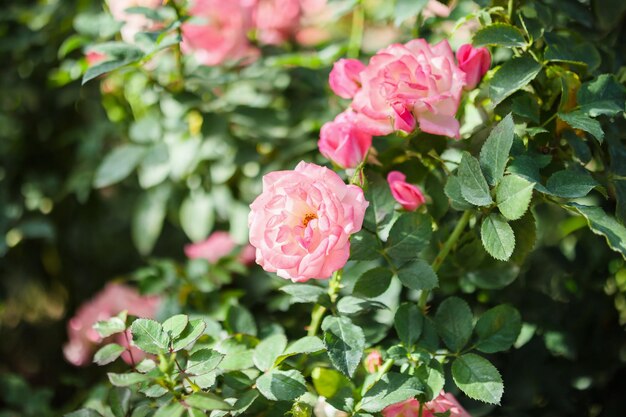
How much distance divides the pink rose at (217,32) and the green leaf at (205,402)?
0.80 meters

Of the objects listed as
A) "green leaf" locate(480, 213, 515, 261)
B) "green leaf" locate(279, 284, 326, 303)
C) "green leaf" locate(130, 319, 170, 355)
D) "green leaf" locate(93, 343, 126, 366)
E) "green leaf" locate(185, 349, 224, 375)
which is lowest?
"green leaf" locate(279, 284, 326, 303)

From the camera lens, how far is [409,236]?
0.76m

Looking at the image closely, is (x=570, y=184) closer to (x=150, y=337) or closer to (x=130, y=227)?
(x=150, y=337)

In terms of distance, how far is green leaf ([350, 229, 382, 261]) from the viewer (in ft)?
2.51

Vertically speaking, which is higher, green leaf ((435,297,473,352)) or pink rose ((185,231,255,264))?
green leaf ((435,297,473,352))

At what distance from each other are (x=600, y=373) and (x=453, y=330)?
367 millimetres

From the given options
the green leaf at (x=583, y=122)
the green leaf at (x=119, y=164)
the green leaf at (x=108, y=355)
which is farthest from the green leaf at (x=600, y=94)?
the green leaf at (x=119, y=164)

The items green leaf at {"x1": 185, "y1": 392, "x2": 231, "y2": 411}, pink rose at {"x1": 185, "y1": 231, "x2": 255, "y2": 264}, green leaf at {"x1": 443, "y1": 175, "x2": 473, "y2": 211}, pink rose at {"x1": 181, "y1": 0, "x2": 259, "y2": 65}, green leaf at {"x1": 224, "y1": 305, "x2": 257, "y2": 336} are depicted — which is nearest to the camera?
green leaf at {"x1": 185, "y1": 392, "x2": 231, "y2": 411}

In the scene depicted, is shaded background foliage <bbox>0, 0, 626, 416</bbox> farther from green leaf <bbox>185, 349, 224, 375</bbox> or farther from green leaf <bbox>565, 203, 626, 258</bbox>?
green leaf <bbox>185, 349, 224, 375</bbox>

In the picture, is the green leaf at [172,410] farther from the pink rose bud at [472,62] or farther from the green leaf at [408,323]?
the pink rose bud at [472,62]

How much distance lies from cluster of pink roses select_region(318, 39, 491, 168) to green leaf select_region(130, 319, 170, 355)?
28cm

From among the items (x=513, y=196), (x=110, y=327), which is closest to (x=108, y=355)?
(x=110, y=327)

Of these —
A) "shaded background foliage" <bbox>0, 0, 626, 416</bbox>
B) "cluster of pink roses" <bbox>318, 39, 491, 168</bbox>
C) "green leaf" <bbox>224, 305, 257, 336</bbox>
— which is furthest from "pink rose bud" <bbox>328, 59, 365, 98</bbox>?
"green leaf" <bbox>224, 305, 257, 336</bbox>

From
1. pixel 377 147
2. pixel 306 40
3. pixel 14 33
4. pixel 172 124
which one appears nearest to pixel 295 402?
pixel 377 147
